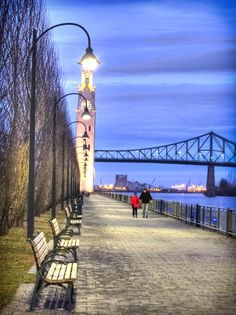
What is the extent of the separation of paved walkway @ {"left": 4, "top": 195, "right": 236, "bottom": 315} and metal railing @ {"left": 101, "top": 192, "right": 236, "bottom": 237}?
8.09 ft

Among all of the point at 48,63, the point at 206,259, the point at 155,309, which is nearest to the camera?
the point at 155,309

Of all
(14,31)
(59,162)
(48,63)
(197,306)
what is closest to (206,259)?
(197,306)

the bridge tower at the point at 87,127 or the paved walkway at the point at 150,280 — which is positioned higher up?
the bridge tower at the point at 87,127

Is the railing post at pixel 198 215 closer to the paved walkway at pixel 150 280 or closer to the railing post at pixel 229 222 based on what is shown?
the railing post at pixel 229 222

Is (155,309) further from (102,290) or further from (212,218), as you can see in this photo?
(212,218)

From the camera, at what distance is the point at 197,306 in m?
9.00

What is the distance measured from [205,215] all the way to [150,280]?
16327 mm

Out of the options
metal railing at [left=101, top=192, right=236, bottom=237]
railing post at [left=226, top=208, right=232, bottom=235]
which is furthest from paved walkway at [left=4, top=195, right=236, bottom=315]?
metal railing at [left=101, top=192, right=236, bottom=237]

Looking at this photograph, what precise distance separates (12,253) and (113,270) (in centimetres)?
364

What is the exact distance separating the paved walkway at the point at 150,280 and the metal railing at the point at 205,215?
2.47 metres

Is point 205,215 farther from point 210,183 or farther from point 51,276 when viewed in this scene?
point 210,183

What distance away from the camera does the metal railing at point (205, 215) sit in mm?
22875

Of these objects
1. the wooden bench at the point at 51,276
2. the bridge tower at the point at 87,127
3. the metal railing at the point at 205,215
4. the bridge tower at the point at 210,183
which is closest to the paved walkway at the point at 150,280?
the wooden bench at the point at 51,276

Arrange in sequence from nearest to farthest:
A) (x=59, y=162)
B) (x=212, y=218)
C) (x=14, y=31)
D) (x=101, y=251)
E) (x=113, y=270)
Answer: (x=113, y=270) → (x=101, y=251) → (x=14, y=31) → (x=212, y=218) → (x=59, y=162)
